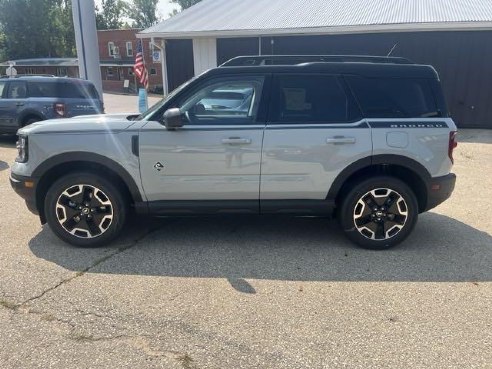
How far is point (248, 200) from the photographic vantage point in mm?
4164

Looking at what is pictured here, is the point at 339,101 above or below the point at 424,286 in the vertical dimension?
above

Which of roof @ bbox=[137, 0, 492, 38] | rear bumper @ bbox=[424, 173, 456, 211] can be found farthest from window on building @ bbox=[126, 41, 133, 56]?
rear bumper @ bbox=[424, 173, 456, 211]

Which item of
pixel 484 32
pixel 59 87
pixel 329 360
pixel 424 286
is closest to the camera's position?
pixel 329 360

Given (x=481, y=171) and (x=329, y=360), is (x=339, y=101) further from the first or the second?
(x=481, y=171)

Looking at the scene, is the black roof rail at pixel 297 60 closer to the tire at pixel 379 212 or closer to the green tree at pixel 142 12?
the tire at pixel 379 212

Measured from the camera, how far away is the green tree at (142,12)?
75938 mm

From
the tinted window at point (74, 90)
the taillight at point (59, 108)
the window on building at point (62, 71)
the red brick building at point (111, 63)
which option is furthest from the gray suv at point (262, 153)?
the window on building at point (62, 71)

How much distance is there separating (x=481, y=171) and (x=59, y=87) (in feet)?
32.3

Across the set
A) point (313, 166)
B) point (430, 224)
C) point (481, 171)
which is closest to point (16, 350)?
point (313, 166)

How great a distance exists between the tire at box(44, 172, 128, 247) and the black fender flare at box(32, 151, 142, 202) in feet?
0.50

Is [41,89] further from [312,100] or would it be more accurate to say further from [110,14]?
[110,14]

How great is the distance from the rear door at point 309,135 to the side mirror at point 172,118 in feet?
2.77

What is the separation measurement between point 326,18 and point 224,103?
36.2 ft

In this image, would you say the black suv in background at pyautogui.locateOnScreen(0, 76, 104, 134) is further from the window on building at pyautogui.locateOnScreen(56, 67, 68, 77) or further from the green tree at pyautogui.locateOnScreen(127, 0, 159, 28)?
the green tree at pyautogui.locateOnScreen(127, 0, 159, 28)
